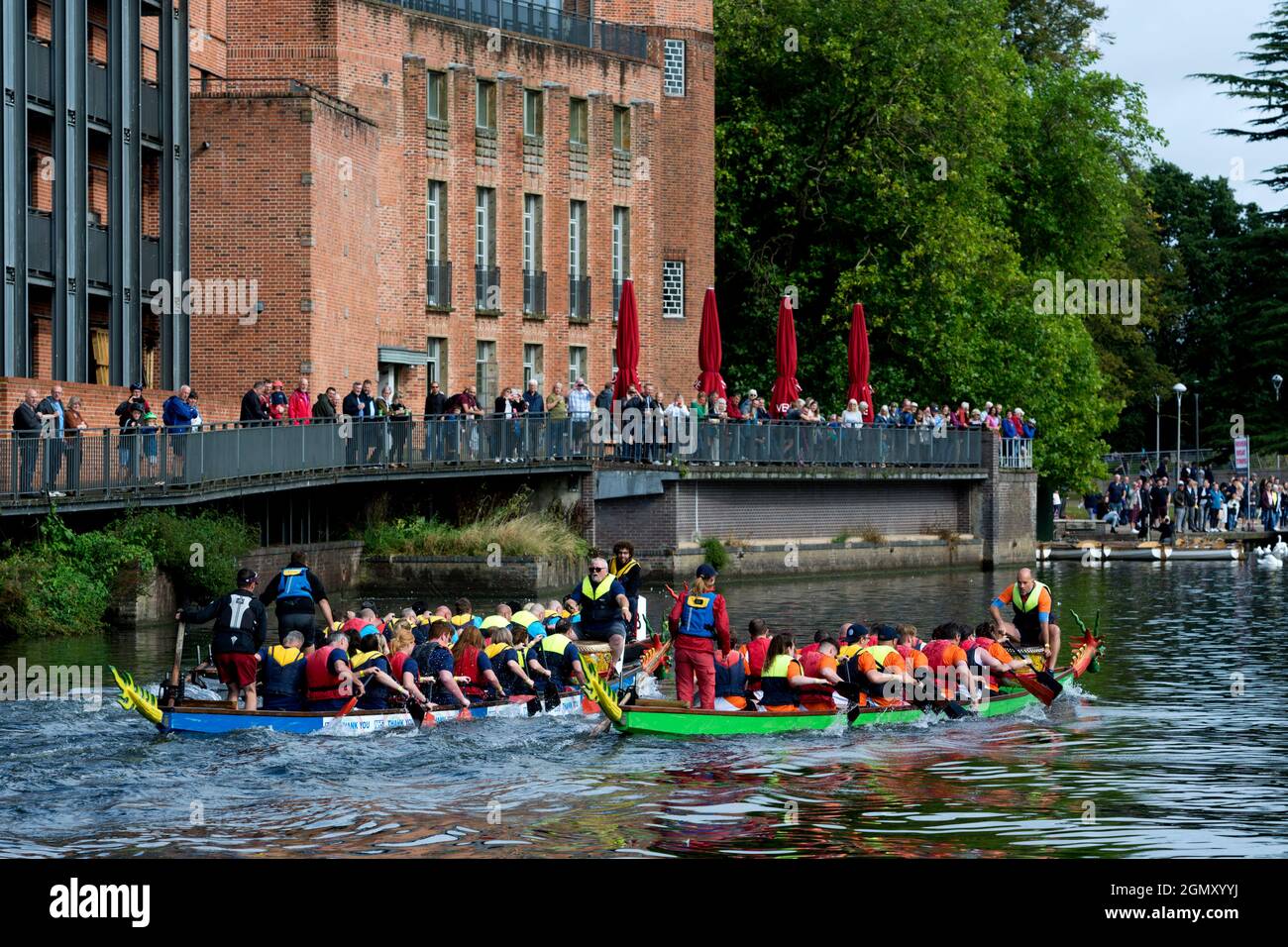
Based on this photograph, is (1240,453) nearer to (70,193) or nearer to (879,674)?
(70,193)

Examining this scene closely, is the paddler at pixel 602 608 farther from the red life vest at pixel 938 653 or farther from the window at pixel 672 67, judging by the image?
the window at pixel 672 67

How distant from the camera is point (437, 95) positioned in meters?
51.4

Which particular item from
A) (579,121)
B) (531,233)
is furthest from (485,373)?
(579,121)

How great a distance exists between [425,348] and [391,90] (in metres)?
6.16

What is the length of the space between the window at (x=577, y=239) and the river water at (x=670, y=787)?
29.4m

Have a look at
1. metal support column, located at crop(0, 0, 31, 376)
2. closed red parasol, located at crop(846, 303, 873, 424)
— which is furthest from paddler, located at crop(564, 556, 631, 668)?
closed red parasol, located at crop(846, 303, 873, 424)

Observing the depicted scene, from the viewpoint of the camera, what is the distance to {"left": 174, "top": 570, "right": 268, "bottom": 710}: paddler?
22.2 metres

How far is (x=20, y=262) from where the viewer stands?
37.8m

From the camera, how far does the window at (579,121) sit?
181 ft

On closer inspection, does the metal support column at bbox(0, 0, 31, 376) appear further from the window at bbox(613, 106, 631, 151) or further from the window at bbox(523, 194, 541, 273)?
the window at bbox(613, 106, 631, 151)

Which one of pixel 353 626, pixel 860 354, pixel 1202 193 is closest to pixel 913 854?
pixel 353 626

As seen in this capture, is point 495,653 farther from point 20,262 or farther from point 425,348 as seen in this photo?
point 425,348

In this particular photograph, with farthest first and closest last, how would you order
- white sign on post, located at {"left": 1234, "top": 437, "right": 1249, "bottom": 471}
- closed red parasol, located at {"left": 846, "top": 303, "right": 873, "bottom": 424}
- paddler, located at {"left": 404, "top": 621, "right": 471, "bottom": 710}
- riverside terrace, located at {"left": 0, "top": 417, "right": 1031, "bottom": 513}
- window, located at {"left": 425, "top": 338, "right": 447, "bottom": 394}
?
white sign on post, located at {"left": 1234, "top": 437, "right": 1249, "bottom": 471} < window, located at {"left": 425, "top": 338, "right": 447, "bottom": 394} < closed red parasol, located at {"left": 846, "top": 303, "right": 873, "bottom": 424} < riverside terrace, located at {"left": 0, "top": 417, "right": 1031, "bottom": 513} < paddler, located at {"left": 404, "top": 621, "right": 471, "bottom": 710}

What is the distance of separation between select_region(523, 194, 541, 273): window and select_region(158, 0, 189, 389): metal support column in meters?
12.5
